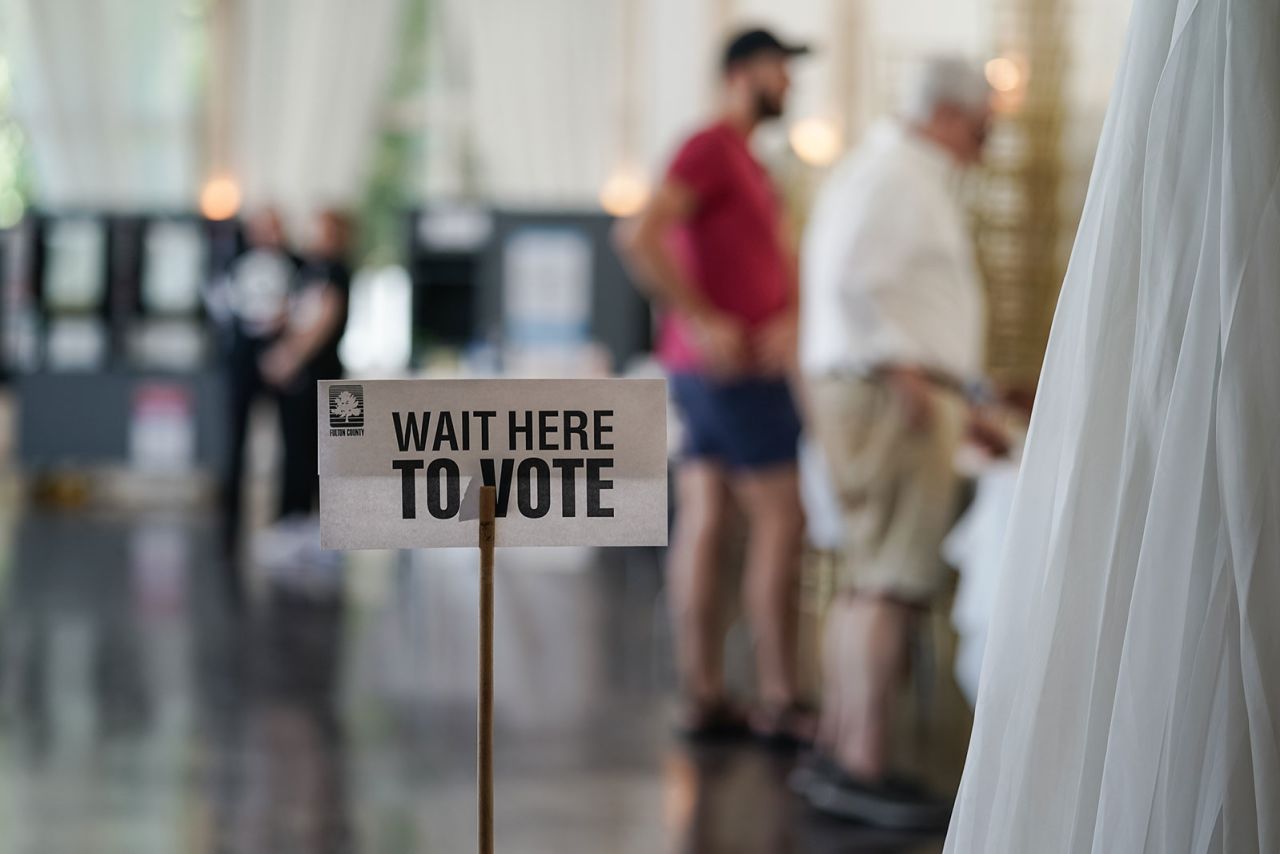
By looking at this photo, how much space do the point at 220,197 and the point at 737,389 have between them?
7194 mm

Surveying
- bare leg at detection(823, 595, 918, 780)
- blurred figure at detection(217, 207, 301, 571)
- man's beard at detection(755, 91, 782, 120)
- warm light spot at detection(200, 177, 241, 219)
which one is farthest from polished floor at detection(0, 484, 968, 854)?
warm light spot at detection(200, 177, 241, 219)

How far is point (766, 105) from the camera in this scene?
346 centimetres

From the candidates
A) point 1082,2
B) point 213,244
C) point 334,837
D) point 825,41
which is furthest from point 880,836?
point 213,244

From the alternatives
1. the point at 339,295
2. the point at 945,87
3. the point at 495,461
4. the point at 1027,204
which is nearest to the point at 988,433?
the point at 945,87

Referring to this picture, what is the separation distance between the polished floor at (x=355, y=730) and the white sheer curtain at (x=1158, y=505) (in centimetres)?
140

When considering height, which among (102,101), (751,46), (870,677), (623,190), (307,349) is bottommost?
(870,677)

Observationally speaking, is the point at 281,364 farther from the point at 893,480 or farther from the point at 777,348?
the point at 893,480

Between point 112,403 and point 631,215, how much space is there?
343 cm

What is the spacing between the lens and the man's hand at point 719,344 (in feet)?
10.7

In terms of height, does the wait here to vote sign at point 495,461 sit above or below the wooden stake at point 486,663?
above

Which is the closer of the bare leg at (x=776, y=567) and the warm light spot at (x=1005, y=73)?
the bare leg at (x=776, y=567)

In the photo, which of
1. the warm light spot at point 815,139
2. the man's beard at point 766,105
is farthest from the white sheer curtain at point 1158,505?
the warm light spot at point 815,139

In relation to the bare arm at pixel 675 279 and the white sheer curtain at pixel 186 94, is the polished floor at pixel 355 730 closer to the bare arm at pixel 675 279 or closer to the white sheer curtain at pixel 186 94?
the bare arm at pixel 675 279

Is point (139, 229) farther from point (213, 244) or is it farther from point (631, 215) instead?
point (631, 215)
